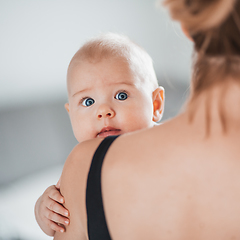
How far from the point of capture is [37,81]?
2.65 m

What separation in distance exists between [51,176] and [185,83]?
1.75 m

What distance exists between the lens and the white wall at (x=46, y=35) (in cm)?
243

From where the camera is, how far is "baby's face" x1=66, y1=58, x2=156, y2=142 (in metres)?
1.19

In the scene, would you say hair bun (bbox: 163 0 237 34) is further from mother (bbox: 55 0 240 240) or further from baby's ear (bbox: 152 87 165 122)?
baby's ear (bbox: 152 87 165 122)

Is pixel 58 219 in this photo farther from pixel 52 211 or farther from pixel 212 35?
pixel 212 35

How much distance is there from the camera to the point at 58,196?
91cm

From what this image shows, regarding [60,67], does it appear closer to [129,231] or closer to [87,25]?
[87,25]

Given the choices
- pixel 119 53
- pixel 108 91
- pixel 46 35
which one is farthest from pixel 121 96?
pixel 46 35

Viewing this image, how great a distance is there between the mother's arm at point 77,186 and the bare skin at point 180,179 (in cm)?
7

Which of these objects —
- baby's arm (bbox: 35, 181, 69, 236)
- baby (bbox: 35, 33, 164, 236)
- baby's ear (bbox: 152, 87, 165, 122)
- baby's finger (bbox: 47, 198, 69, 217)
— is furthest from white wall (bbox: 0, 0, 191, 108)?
baby's finger (bbox: 47, 198, 69, 217)

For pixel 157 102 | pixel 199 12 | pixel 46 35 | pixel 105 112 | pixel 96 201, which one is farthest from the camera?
pixel 46 35

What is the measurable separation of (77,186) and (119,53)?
66cm

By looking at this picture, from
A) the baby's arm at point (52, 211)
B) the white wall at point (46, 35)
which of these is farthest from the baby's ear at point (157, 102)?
the white wall at point (46, 35)

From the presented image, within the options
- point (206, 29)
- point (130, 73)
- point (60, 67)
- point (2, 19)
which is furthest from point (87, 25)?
point (206, 29)
